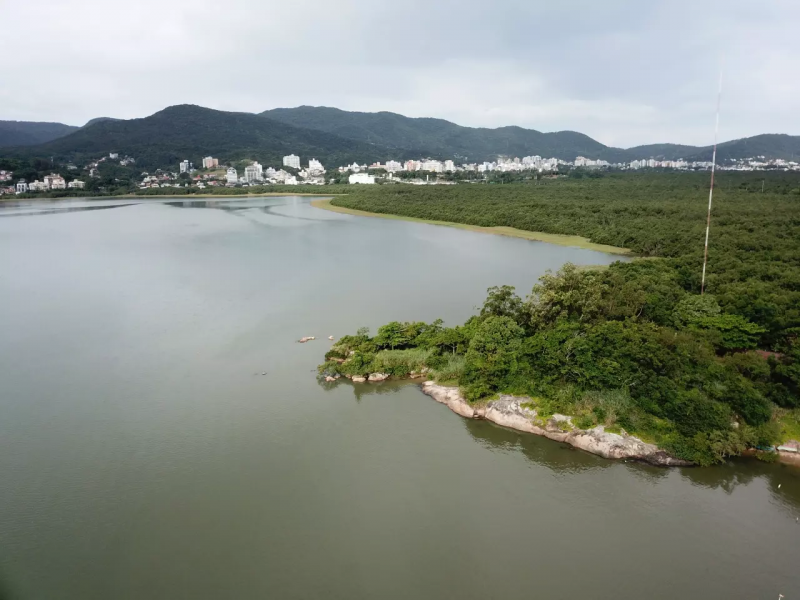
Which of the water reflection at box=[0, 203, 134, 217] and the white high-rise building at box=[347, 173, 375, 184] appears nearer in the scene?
the water reflection at box=[0, 203, 134, 217]

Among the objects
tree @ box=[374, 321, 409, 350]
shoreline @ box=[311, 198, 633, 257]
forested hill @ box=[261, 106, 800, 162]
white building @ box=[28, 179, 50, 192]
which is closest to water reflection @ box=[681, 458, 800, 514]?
tree @ box=[374, 321, 409, 350]

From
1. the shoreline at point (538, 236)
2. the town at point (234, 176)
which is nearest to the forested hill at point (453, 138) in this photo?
the town at point (234, 176)

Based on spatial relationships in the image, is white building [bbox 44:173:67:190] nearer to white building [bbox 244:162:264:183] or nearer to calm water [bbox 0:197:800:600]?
white building [bbox 244:162:264:183]

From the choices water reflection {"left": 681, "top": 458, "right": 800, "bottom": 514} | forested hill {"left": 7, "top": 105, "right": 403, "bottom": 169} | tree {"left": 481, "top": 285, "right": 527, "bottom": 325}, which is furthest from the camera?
forested hill {"left": 7, "top": 105, "right": 403, "bottom": 169}

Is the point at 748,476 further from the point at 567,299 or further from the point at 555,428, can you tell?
the point at 567,299

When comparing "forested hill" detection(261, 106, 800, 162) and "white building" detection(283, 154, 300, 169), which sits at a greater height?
"forested hill" detection(261, 106, 800, 162)

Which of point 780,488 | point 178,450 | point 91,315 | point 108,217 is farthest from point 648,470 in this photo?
point 108,217

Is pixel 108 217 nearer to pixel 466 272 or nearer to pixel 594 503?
pixel 466 272

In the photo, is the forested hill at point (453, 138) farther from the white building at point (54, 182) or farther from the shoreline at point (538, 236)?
the shoreline at point (538, 236)
